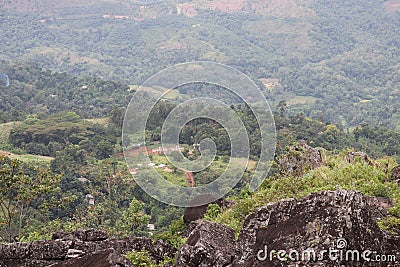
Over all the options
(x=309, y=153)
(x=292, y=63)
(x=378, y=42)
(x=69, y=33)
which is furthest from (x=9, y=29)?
(x=309, y=153)

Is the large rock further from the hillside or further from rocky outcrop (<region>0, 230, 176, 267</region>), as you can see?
the hillside

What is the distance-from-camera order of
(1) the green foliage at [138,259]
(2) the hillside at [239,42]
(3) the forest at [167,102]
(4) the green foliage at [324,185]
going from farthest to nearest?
(2) the hillside at [239,42] → (3) the forest at [167,102] → (4) the green foliage at [324,185] → (1) the green foliage at [138,259]

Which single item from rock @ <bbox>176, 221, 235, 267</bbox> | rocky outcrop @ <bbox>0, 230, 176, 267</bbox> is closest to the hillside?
rocky outcrop @ <bbox>0, 230, 176, 267</bbox>

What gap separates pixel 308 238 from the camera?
507 centimetres

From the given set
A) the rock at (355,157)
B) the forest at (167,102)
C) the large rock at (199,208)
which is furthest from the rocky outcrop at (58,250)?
the rock at (355,157)

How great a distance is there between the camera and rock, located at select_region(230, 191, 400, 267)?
4941mm

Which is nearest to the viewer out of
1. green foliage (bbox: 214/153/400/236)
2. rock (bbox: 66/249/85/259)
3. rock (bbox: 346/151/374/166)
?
rock (bbox: 66/249/85/259)

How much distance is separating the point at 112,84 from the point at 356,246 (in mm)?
70962

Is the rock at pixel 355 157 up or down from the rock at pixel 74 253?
down

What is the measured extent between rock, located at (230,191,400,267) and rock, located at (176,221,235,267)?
0.74 ft

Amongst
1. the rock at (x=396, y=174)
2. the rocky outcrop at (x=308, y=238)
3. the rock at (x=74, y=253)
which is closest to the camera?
the rocky outcrop at (x=308, y=238)

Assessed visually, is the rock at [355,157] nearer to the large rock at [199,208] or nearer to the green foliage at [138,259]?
the large rock at [199,208]

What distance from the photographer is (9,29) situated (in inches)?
6053

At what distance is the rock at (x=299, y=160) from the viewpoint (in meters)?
10.5
